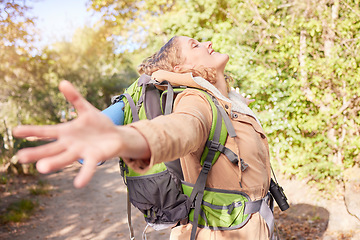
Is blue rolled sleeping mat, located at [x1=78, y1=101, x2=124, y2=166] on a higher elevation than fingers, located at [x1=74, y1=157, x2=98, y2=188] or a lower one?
lower

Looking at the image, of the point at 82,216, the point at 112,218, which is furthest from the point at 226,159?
the point at 82,216

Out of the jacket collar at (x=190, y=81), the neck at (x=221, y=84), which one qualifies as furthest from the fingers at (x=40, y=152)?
the neck at (x=221, y=84)

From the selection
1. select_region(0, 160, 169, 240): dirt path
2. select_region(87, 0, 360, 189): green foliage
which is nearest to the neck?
select_region(87, 0, 360, 189): green foliage

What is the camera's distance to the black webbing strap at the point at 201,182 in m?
1.27

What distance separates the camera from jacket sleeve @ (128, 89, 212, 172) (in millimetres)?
796

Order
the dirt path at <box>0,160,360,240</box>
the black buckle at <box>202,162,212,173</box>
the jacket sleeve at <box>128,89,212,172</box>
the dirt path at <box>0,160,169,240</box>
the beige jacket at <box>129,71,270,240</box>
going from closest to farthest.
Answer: the jacket sleeve at <box>128,89,212,172</box> → the beige jacket at <box>129,71,270,240</box> → the black buckle at <box>202,162,212,173</box> → the dirt path at <box>0,160,360,240</box> → the dirt path at <box>0,160,169,240</box>

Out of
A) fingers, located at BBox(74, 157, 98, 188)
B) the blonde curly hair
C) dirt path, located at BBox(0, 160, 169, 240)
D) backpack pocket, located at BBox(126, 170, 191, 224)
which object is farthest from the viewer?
dirt path, located at BBox(0, 160, 169, 240)

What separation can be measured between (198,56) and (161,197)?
85 cm

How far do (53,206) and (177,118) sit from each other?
19.7ft

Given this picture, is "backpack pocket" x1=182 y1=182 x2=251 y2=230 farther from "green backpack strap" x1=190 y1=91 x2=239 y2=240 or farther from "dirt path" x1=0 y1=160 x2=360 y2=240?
"dirt path" x1=0 y1=160 x2=360 y2=240

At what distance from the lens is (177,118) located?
3.12 ft

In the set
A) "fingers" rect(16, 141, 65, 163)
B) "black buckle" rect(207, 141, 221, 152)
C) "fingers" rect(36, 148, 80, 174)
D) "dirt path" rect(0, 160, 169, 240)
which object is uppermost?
"fingers" rect(16, 141, 65, 163)

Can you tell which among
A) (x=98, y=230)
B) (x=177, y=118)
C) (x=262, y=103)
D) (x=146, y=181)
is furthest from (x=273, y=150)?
(x=177, y=118)

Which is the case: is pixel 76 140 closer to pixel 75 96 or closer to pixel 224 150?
pixel 75 96
